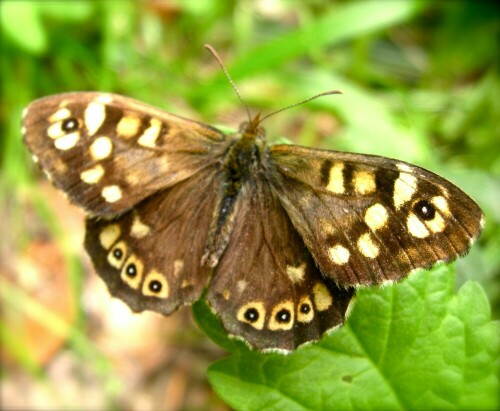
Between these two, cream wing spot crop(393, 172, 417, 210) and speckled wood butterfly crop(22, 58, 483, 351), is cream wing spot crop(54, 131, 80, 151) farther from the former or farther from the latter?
cream wing spot crop(393, 172, 417, 210)

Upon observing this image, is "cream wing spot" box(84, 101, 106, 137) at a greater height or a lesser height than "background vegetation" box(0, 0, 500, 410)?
lesser

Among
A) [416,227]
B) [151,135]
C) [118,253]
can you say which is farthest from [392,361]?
[151,135]

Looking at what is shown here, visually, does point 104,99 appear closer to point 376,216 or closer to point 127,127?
point 127,127

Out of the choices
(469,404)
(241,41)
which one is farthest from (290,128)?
(469,404)

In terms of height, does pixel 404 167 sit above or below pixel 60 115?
below

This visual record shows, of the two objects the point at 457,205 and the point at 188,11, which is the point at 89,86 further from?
the point at 457,205

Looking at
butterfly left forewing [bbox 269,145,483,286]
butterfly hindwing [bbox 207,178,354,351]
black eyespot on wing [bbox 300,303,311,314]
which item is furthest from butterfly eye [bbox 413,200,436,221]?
black eyespot on wing [bbox 300,303,311,314]

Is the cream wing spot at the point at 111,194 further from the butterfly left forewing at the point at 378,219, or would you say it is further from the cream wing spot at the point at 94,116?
the butterfly left forewing at the point at 378,219
